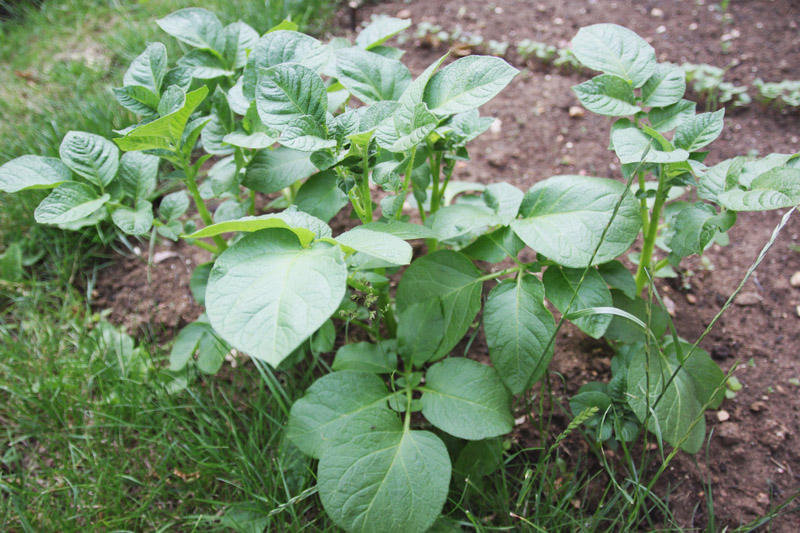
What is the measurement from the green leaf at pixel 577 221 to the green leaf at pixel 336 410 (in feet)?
1.79

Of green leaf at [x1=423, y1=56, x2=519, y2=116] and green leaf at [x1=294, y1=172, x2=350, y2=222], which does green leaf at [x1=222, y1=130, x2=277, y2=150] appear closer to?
green leaf at [x1=294, y1=172, x2=350, y2=222]

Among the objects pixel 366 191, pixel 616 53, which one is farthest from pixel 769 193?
pixel 366 191

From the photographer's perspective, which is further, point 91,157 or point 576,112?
point 576,112

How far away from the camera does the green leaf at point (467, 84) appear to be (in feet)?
4.03

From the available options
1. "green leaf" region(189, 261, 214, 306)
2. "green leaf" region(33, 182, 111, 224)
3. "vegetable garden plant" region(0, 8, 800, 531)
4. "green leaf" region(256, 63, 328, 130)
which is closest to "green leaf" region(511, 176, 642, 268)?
"vegetable garden plant" region(0, 8, 800, 531)

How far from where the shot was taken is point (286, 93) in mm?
1240

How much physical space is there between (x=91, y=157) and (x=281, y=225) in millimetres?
660

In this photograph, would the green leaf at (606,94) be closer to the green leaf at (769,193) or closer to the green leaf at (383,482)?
the green leaf at (769,193)

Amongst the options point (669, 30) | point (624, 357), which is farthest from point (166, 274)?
point (669, 30)

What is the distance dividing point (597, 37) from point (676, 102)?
27 centimetres

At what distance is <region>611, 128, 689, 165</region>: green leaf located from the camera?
1201 mm

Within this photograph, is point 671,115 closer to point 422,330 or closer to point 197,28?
point 422,330

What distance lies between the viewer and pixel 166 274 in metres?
2.13

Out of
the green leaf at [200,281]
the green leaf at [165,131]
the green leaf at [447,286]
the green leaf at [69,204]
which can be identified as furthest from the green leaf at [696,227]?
the green leaf at [69,204]
